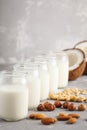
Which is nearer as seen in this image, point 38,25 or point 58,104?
point 58,104

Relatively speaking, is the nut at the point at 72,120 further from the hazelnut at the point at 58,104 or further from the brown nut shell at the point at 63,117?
the hazelnut at the point at 58,104

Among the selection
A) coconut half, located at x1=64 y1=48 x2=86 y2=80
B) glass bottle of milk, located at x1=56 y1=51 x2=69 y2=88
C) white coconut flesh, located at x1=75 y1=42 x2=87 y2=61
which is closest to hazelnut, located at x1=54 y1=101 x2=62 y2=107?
glass bottle of milk, located at x1=56 y1=51 x2=69 y2=88

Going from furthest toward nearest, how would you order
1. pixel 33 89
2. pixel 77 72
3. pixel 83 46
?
pixel 83 46
pixel 77 72
pixel 33 89

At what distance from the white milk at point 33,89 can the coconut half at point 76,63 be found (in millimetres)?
672

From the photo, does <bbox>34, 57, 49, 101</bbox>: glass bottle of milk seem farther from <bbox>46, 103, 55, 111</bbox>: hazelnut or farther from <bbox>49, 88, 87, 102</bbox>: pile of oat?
<bbox>46, 103, 55, 111</bbox>: hazelnut

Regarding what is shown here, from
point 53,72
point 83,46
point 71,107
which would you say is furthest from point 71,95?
point 83,46

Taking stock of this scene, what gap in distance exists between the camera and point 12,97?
59.2 inches

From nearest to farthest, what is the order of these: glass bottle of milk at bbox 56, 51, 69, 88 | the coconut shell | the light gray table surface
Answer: the light gray table surface → glass bottle of milk at bbox 56, 51, 69, 88 → the coconut shell

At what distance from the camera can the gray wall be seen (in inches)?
110

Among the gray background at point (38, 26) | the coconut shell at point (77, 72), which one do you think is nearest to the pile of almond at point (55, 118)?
the coconut shell at point (77, 72)

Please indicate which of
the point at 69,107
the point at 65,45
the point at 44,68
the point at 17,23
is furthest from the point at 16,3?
the point at 69,107

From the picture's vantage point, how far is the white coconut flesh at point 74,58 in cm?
237

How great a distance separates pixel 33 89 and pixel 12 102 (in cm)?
20

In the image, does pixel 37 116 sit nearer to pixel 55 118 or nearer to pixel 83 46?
pixel 55 118
